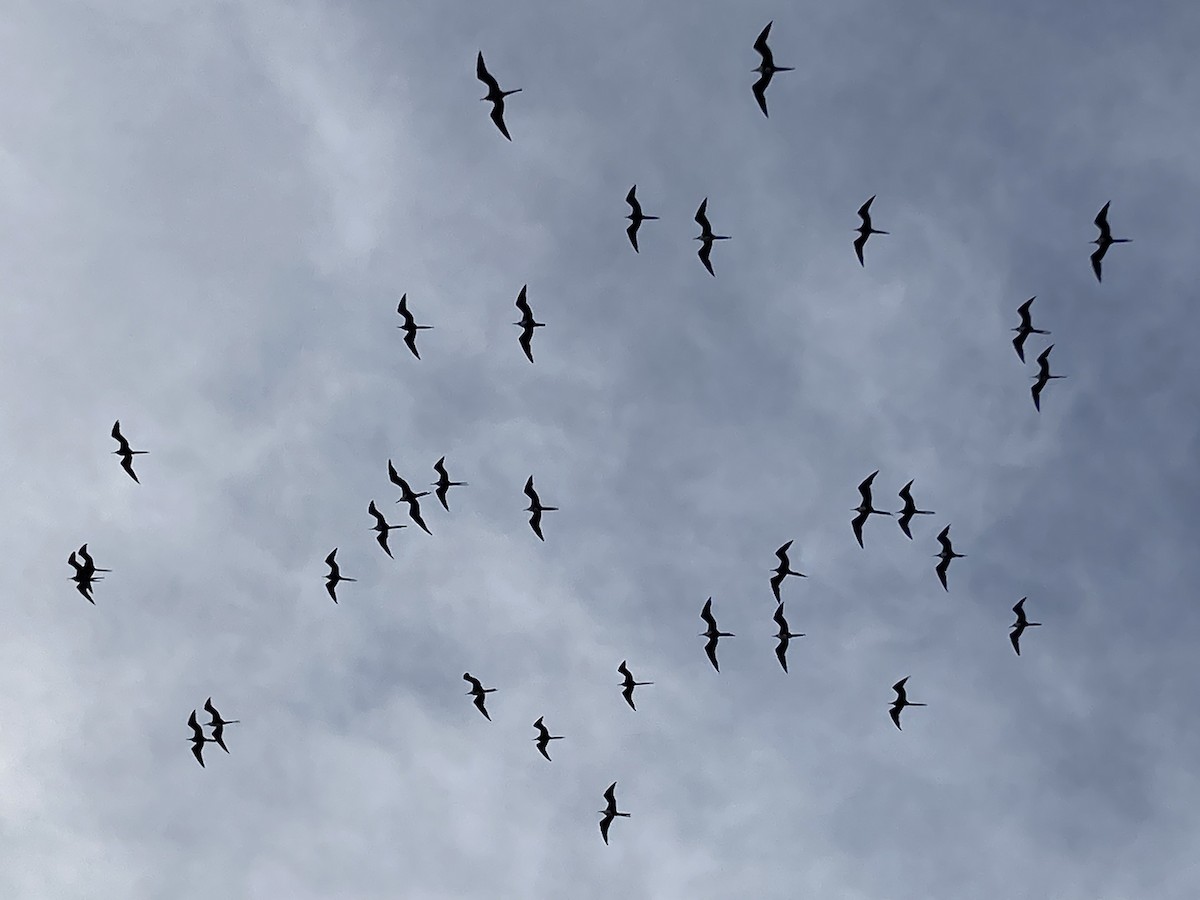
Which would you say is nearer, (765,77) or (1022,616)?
(765,77)

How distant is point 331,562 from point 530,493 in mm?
14997

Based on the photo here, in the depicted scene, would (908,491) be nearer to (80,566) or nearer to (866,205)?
(866,205)

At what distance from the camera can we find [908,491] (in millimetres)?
80125

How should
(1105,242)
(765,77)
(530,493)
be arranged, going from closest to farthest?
(765,77)
(1105,242)
(530,493)

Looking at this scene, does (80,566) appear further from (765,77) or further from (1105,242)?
(1105,242)

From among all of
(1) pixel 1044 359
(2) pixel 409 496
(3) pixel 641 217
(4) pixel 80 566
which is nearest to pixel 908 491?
(1) pixel 1044 359

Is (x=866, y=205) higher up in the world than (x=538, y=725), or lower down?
higher up

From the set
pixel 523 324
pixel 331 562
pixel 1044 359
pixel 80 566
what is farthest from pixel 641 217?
pixel 80 566

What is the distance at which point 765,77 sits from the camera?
227 ft

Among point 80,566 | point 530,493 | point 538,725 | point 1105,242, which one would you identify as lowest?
point 538,725

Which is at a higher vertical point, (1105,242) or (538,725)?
(1105,242)

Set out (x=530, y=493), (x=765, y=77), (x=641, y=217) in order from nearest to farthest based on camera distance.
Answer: (x=765, y=77) → (x=641, y=217) → (x=530, y=493)

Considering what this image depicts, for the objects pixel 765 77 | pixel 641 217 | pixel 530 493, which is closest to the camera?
pixel 765 77

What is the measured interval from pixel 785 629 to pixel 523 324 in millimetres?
26013
